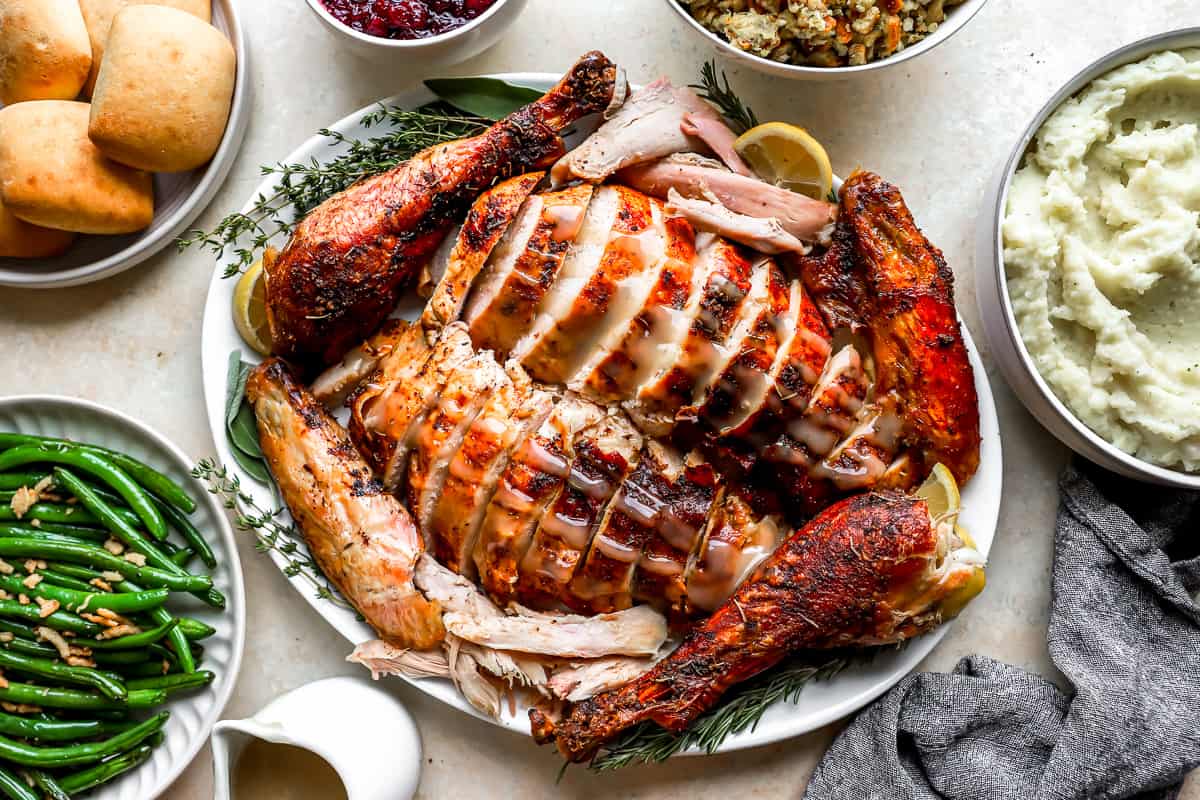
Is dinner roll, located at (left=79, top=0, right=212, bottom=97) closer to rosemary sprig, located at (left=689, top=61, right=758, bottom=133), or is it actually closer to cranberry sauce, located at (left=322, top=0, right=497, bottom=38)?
cranberry sauce, located at (left=322, top=0, right=497, bottom=38)

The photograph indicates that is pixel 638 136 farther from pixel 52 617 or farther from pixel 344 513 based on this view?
pixel 52 617

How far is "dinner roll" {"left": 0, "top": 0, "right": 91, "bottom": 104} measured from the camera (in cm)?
329

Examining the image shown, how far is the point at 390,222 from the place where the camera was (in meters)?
3.12

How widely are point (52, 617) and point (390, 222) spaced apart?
1698 mm

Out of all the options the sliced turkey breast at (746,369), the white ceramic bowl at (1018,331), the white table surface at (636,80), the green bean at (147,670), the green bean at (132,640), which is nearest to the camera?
the sliced turkey breast at (746,369)

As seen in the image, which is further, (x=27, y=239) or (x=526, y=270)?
(x=27, y=239)

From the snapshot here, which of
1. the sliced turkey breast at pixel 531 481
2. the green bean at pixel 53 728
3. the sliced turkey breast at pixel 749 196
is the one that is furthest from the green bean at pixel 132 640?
the sliced turkey breast at pixel 749 196

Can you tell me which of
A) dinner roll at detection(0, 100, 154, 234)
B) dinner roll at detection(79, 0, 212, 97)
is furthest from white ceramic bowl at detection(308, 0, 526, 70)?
dinner roll at detection(0, 100, 154, 234)

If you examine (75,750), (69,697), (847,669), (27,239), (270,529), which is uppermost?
(847,669)

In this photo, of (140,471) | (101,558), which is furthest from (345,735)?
(140,471)

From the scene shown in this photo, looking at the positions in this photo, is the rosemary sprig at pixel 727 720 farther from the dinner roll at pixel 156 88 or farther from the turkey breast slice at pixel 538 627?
the dinner roll at pixel 156 88

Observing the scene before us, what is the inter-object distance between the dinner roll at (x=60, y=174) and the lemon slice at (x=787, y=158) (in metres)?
2.05

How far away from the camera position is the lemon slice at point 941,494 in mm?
3037

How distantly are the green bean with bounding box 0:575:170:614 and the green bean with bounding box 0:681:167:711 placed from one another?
276 millimetres
